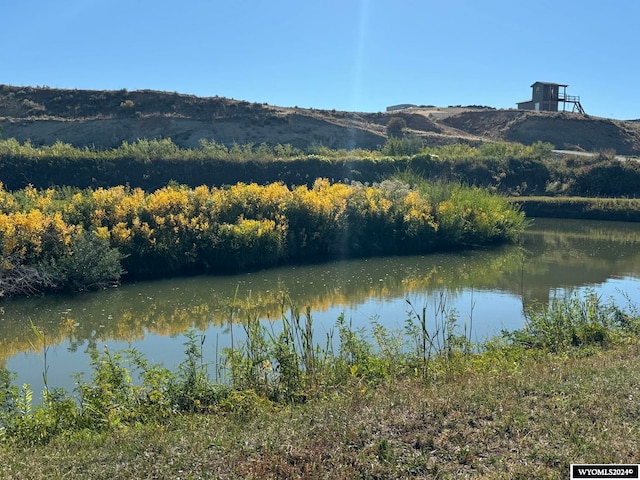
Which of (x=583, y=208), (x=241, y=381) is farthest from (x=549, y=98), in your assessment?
(x=241, y=381)

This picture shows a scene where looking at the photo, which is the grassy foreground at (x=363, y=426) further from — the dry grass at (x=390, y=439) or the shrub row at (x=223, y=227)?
the shrub row at (x=223, y=227)

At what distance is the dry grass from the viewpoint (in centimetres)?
373

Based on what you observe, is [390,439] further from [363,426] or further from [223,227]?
[223,227]

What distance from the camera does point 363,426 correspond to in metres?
4.33

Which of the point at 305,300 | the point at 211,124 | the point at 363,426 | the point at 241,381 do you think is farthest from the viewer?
the point at 211,124

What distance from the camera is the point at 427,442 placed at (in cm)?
412

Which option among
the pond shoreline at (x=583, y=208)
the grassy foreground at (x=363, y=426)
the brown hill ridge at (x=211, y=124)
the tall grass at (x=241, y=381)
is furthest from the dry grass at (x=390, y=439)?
the brown hill ridge at (x=211, y=124)

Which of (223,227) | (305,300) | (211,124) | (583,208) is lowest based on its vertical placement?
(305,300)

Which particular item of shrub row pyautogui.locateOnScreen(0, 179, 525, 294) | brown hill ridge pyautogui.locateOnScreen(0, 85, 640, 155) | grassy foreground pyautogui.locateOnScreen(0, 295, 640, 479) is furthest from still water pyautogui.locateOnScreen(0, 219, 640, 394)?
brown hill ridge pyautogui.locateOnScreen(0, 85, 640, 155)

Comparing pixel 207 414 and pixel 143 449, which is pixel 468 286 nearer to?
pixel 207 414

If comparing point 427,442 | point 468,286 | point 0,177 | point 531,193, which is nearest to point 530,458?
point 427,442

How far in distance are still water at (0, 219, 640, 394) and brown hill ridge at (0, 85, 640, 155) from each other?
2186cm

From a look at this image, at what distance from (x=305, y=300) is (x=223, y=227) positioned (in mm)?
4346

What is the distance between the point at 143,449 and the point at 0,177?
23.1m
